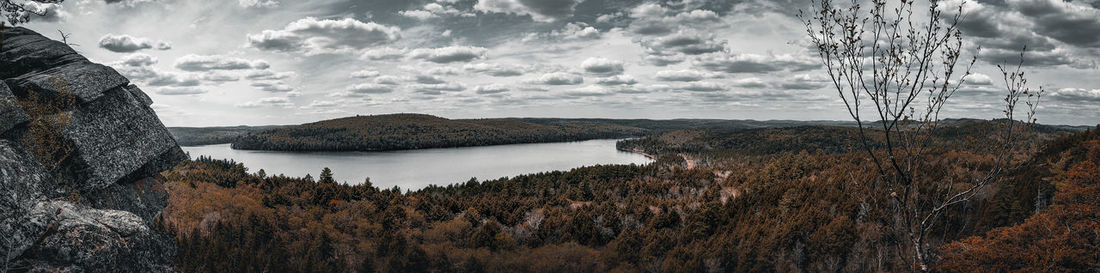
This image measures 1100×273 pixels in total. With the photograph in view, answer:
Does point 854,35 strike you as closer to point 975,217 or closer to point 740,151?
point 975,217

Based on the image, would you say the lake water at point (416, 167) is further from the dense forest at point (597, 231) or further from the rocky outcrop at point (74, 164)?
the rocky outcrop at point (74, 164)

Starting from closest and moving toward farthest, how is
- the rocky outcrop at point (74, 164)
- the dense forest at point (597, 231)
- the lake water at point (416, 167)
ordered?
1. the rocky outcrop at point (74, 164)
2. the dense forest at point (597, 231)
3. the lake water at point (416, 167)

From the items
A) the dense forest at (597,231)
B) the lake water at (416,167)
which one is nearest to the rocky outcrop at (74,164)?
the dense forest at (597,231)

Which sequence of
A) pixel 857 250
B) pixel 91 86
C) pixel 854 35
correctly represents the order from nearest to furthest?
pixel 854 35
pixel 91 86
pixel 857 250

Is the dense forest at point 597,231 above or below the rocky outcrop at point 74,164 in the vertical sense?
below

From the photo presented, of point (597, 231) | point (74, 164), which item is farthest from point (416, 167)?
point (74, 164)

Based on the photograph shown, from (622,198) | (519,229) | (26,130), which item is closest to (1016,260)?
(519,229)

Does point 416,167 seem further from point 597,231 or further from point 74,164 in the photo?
point 74,164

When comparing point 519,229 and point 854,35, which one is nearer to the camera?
point 854,35
